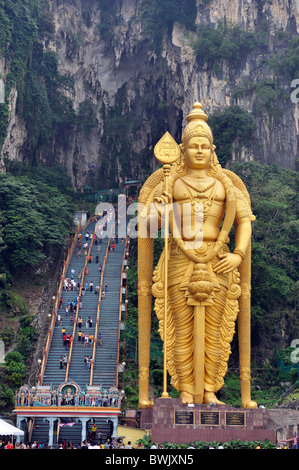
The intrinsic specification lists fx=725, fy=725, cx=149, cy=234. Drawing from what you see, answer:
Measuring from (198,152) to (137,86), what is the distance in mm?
26775

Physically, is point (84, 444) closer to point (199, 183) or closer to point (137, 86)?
point (199, 183)

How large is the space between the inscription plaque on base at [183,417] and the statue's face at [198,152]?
434cm

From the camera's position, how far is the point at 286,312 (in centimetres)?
2242

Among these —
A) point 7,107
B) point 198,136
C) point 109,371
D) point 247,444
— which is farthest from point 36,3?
point 247,444

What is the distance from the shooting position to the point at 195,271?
12438 millimetres

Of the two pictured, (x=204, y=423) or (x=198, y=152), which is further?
(x=198, y=152)

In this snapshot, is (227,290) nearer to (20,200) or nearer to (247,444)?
(247,444)

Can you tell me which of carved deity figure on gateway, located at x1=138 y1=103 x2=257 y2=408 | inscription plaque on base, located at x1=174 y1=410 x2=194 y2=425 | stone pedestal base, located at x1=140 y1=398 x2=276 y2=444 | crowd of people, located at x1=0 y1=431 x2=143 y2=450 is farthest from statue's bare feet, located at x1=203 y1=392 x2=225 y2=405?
crowd of people, located at x1=0 y1=431 x2=143 y2=450

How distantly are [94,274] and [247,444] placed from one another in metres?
13.8

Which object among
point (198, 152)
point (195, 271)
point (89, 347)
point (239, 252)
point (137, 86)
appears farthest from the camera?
point (137, 86)

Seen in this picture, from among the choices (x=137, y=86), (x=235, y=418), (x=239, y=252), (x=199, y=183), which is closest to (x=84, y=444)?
(x=235, y=418)

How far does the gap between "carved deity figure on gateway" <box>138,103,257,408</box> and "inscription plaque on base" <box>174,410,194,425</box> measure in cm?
62

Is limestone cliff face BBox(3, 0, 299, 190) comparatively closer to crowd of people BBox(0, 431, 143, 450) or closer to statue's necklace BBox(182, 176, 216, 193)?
crowd of people BBox(0, 431, 143, 450)

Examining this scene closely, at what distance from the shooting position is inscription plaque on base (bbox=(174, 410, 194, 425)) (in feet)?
38.1
